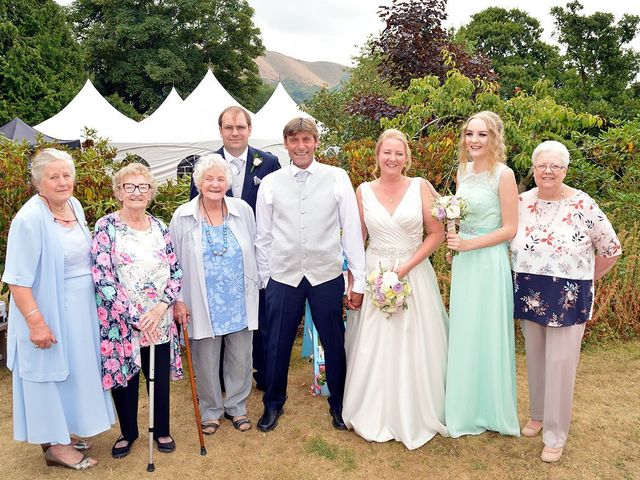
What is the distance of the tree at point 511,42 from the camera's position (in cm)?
2502

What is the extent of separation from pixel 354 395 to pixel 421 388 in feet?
1.66

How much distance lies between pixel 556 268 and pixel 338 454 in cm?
198

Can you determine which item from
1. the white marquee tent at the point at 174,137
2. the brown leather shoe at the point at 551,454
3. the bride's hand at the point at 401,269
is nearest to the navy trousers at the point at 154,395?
the bride's hand at the point at 401,269

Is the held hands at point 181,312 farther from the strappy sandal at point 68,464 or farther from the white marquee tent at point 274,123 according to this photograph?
the white marquee tent at point 274,123

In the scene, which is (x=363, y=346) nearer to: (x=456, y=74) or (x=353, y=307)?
(x=353, y=307)

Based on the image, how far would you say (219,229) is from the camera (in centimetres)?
385

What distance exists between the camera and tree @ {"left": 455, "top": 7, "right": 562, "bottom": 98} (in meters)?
25.0

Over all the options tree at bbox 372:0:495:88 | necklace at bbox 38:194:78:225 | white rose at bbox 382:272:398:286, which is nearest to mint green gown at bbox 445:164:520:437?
white rose at bbox 382:272:398:286

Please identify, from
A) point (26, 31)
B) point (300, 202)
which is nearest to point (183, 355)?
point (300, 202)

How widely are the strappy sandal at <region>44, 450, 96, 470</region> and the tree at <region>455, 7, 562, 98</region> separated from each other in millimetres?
24567

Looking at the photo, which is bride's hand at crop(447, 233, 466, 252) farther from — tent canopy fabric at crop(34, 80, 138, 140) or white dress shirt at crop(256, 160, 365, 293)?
tent canopy fabric at crop(34, 80, 138, 140)

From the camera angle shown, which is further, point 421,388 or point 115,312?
point 421,388

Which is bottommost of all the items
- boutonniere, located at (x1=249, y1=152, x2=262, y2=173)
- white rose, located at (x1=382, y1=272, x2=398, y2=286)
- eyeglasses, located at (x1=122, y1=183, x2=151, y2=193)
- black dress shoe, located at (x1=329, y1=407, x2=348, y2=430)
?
black dress shoe, located at (x1=329, y1=407, x2=348, y2=430)

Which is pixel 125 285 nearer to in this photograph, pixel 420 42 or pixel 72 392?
pixel 72 392
